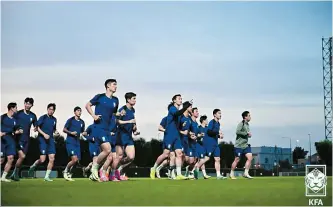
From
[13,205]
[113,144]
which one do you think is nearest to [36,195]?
[13,205]

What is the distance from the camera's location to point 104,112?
15938 mm

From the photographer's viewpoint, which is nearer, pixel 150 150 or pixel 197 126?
pixel 197 126

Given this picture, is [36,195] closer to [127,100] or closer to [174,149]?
[127,100]

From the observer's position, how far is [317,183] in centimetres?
1104

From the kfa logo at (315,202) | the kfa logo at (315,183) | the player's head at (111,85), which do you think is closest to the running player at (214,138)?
the player's head at (111,85)

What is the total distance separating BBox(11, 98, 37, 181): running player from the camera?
17.8m

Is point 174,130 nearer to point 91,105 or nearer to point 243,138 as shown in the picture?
point 243,138

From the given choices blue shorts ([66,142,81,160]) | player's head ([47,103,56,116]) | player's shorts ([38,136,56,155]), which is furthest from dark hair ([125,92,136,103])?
blue shorts ([66,142,81,160])

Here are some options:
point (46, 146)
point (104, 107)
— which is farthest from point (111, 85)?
point (46, 146)

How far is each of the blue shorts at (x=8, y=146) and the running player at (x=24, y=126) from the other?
0.63 m

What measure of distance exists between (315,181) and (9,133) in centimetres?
867

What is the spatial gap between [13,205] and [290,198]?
13.3ft

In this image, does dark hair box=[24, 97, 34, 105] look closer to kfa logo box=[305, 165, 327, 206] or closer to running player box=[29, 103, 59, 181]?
running player box=[29, 103, 59, 181]

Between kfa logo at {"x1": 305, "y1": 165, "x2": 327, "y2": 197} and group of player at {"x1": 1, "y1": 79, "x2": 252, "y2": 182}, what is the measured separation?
18.0ft
